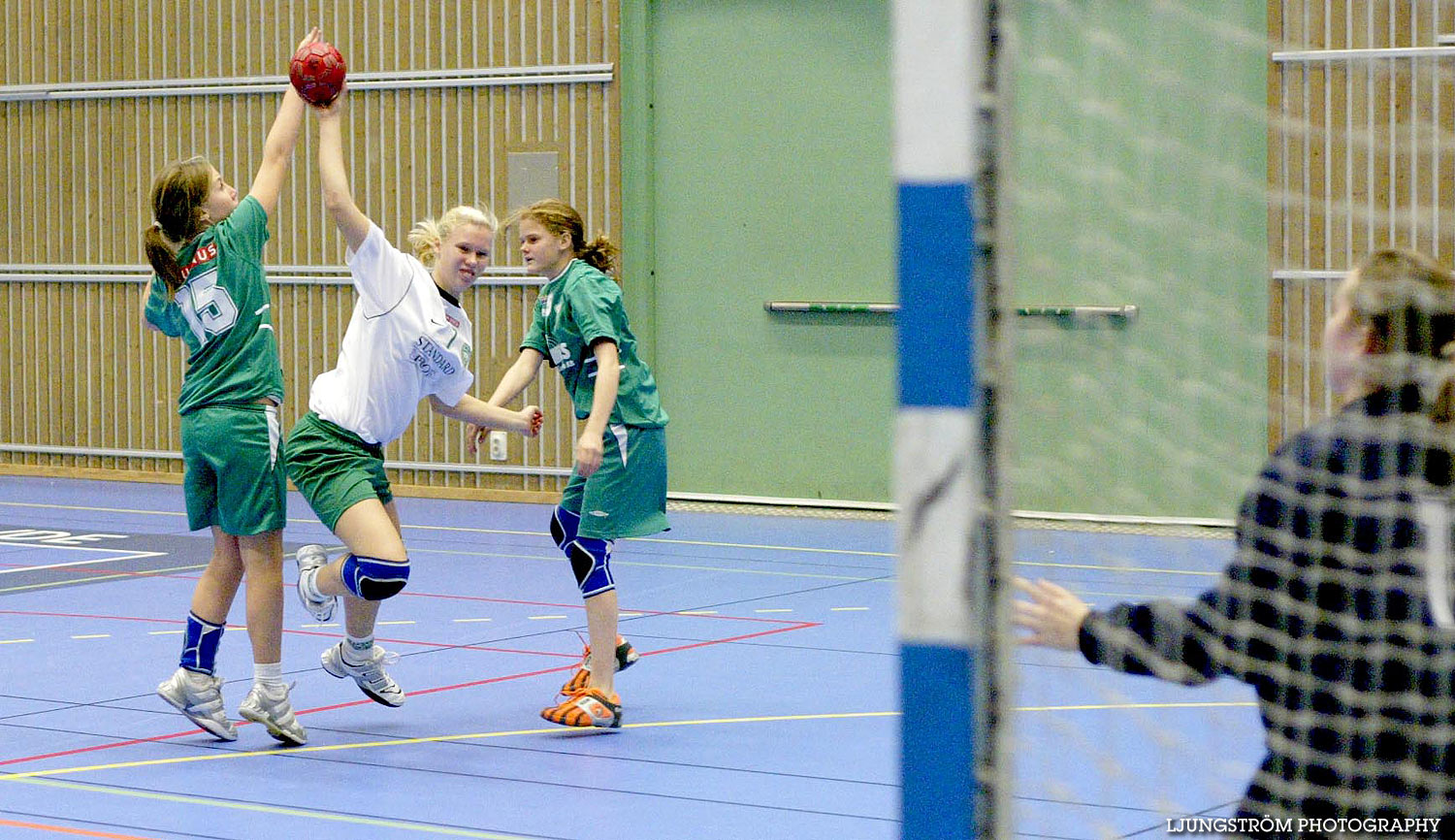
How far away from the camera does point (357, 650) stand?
18.3ft

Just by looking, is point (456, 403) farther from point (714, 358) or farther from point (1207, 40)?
point (714, 358)

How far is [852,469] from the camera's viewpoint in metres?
11.6

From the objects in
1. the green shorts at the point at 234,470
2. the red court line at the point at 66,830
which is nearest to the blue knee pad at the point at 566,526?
the green shorts at the point at 234,470

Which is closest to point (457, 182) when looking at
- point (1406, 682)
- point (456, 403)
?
point (456, 403)

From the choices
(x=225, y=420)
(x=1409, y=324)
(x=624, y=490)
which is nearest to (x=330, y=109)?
(x=225, y=420)

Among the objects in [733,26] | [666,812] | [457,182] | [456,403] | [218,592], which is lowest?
[666,812]

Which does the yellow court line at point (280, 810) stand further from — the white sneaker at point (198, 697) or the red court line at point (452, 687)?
the white sneaker at point (198, 697)

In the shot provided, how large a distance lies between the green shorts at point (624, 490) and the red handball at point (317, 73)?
4.33 feet

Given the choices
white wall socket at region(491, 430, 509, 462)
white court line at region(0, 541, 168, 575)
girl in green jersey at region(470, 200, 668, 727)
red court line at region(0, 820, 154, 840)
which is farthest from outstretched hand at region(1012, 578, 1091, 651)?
white wall socket at region(491, 430, 509, 462)

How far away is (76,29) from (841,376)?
722 centimetres

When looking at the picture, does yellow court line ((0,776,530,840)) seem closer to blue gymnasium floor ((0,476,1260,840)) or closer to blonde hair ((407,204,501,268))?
blue gymnasium floor ((0,476,1260,840))

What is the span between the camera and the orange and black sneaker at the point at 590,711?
5449 millimetres

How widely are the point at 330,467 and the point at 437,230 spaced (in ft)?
3.08

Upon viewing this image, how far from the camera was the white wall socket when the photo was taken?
12469 millimetres
